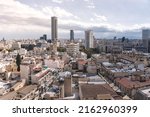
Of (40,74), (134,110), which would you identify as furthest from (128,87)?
(134,110)

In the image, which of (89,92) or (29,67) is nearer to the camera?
(89,92)

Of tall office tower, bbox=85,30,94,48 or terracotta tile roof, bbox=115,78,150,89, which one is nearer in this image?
terracotta tile roof, bbox=115,78,150,89

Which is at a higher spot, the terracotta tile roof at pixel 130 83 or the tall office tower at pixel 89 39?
the tall office tower at pixel 89 39

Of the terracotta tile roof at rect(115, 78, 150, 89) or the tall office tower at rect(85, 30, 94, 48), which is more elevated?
the tall office tower at rect(85, 30, 94, 48)

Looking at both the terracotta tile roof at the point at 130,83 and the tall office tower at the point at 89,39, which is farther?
the tall office tower at the point at 89,39

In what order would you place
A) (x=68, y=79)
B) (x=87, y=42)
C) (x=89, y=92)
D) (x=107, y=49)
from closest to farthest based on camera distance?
(x=89, y=92) < (x=68, y=79) < (x=107, y=49) < (x=87, y=42)

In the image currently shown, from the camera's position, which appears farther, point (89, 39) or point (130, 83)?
point (89, 39)

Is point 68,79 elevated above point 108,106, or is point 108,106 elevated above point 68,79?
point 108,106

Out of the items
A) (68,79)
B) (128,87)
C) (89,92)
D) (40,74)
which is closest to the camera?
(89,92)

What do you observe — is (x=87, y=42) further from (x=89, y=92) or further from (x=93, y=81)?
(x=89, y=92)

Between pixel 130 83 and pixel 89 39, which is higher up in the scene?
pixel 89 39
